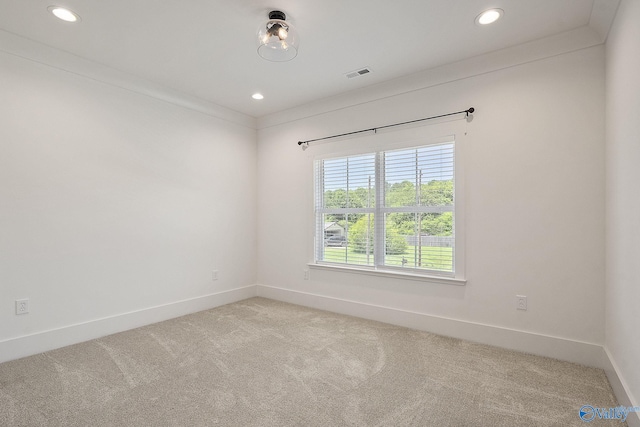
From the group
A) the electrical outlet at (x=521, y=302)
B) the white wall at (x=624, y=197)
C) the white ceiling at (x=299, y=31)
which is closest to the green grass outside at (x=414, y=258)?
the electrical outlet at (x=521, y=302)

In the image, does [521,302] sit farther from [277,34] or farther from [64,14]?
[64,14]

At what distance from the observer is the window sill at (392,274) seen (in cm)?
311

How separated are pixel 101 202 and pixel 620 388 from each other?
14.5ft

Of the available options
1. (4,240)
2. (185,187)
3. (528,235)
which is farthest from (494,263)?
(4,240)

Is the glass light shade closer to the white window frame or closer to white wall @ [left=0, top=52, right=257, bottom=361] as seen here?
the white window frame

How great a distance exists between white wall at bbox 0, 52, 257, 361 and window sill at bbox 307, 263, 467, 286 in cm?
142

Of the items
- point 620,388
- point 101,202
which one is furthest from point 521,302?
point 101,202

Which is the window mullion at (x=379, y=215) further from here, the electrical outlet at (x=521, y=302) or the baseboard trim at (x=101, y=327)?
the baseboard trim at (x=101, y=327)

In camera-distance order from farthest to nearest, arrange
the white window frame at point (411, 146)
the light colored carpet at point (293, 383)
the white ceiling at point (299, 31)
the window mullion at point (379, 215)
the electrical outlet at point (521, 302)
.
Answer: the window mullion at point (379, 215), the white window frame at point (411, 146), the electrical outlet at point (521, 302), the white ceiling at point (299, 31), the light colored carpet at point (293, 383)

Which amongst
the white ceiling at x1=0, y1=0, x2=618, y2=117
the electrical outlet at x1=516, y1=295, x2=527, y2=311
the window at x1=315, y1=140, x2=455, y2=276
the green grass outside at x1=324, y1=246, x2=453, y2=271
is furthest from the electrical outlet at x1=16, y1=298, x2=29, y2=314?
the electrical outlet at x1=516, y1=295, x2=527, y2=311

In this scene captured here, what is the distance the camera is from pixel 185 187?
393 cm

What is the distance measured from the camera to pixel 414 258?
11.1 feet

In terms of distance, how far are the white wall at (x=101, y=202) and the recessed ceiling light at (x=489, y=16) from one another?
3267mm

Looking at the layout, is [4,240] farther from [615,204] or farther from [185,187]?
[615,204]
